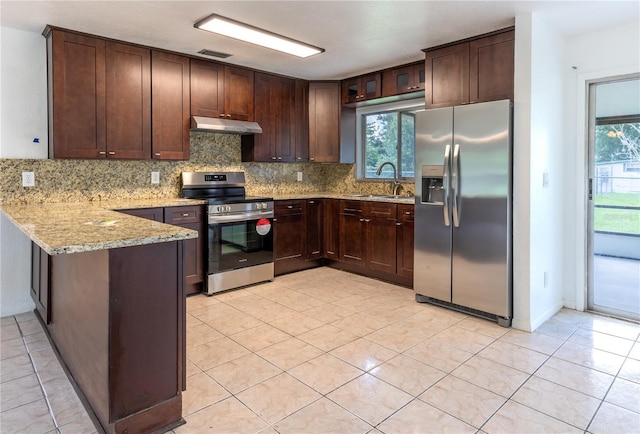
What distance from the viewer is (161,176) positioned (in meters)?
4.37

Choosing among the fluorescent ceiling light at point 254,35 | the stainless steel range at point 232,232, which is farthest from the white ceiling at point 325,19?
the stainless steel range at point 232,232

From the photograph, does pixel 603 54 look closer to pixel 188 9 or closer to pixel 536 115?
pixel 536 115

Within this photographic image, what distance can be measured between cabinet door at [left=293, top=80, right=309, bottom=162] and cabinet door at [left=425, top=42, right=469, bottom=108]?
1.80 metres

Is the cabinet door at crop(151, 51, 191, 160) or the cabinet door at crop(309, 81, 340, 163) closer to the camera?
the cabinet door at crop(151, 51, 191, 160)

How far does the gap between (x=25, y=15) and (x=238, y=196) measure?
2507mm

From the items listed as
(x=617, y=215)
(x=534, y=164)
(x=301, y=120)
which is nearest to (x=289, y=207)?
(x=301, y=120)

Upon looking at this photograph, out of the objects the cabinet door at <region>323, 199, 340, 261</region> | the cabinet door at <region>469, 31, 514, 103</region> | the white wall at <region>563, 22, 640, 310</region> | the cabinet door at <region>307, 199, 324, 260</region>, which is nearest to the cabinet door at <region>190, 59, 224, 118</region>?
the cabinet door at <region>307, 199, 324, 260</region>

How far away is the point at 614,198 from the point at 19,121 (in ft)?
17.1

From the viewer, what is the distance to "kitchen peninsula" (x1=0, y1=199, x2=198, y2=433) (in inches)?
70.3

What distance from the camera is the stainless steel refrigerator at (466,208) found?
3244 millimetres

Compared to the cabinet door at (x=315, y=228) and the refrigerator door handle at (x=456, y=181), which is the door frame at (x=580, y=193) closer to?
the refrigerator door handle at (x=456, y=181)

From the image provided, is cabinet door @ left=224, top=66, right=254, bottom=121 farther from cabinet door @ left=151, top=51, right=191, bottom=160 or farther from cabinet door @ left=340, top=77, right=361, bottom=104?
cabinet door @ left=340, top=77, right=361, bottom=104

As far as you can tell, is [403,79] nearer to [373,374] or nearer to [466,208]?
[466,208]

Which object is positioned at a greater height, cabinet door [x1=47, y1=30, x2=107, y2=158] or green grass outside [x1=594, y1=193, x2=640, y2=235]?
cabinet door [x1=47, y1=30, x2=107, y2=158]
